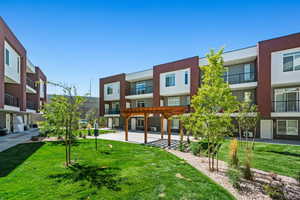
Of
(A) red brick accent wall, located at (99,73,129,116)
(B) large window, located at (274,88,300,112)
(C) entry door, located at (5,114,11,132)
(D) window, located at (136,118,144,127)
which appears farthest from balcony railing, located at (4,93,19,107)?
(B) large window, located at (274,88,300,112)

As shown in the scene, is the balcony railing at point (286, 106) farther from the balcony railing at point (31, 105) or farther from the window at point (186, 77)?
the balcony railing at point (31, 105)

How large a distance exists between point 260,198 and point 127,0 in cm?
1246

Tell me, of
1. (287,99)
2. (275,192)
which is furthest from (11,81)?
(287,99)

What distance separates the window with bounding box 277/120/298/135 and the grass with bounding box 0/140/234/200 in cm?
1476

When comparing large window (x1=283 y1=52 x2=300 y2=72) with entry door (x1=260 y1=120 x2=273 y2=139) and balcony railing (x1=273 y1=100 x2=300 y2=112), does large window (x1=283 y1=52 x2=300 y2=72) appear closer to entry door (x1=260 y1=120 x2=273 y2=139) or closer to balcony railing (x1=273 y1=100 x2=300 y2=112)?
balcony railing (x1=273 y1=100 x2=300 y2=112)

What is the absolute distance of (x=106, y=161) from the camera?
29.7 ft

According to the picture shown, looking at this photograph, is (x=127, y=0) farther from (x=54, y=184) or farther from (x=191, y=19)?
(x=54, y=184)

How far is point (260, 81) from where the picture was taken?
53.6 feet

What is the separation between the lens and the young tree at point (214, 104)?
7379 millimetres

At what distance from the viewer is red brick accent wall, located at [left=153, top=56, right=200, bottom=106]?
67.6ft

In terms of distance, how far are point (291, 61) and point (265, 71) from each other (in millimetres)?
2239

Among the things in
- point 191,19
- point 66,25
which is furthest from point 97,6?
point 191,19

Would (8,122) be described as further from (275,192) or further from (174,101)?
(275,192)

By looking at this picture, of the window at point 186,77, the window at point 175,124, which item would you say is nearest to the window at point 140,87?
the window at point 175,124
